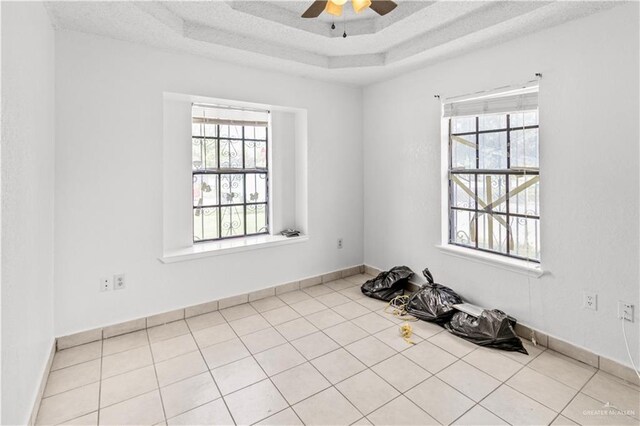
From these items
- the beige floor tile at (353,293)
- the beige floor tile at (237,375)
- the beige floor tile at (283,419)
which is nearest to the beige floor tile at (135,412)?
the beige floor tile at (237,375)

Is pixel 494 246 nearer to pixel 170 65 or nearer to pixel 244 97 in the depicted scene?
pixel 244 97

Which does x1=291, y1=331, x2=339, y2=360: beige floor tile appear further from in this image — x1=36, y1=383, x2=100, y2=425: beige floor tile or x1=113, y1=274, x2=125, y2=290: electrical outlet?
x1=113, y1=274, x2=125, y2=290: electrical outlet

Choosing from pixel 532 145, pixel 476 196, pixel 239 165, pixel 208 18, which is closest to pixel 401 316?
pixel 476 196

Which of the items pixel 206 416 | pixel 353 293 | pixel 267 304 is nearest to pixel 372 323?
pixel 353 293

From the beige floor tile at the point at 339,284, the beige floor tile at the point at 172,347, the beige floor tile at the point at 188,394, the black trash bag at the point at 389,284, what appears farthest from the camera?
the beige floor tile at the point at 339,284

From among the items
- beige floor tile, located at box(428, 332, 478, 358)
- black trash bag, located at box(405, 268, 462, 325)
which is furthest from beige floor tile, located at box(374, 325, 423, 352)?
black trash bag, located at box(405, 268, 462, 325)

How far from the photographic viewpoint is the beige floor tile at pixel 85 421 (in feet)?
5.91

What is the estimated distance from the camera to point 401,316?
314 centimetres

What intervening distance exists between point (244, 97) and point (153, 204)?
1345mm

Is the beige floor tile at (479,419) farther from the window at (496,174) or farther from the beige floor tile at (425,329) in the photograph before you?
the window at (496,174)

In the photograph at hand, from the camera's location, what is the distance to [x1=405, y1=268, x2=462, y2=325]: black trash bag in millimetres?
2949

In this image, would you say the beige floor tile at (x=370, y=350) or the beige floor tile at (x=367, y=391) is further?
the beige floor tile at (x=370, y=350)

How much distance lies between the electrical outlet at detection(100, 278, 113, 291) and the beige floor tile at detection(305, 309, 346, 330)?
5.52 ft

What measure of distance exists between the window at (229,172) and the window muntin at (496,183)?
6.72 ft
